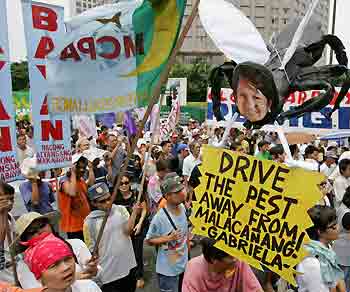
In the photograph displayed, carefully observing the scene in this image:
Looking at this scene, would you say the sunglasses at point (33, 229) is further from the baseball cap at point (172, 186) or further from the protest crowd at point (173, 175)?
the baseball cap at point (172, 186)

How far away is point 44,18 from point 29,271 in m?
2.02

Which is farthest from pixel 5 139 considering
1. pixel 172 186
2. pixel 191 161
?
pixel 191 161

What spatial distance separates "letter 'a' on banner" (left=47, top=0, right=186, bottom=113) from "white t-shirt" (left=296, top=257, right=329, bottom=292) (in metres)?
1.53

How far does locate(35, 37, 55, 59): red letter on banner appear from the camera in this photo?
3.57 meters

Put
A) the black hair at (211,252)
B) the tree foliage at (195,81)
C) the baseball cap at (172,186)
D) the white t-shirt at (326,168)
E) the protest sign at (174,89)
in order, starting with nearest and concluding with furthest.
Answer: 1. the black hair at (211,252)
2. the baseball cap at (172,186)
3. the white t-shirt at (326,168)
4. the protest sign at (174,89)
5. the tree foliage at (195,81)

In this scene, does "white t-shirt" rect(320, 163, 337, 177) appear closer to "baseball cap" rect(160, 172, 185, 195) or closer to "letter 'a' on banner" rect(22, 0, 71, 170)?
"baseball cap" rect(160, 172, 185, 195)

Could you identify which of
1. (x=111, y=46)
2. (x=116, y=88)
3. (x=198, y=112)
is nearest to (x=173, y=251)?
(x=116, y=88)

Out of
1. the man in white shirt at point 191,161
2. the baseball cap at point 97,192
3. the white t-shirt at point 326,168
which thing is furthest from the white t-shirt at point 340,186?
the baseball cap at point 97,192

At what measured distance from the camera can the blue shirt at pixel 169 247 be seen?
3.72m

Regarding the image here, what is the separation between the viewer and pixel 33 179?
471 centimetres

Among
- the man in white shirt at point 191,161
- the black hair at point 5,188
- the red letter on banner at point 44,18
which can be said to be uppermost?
the red letter on banner at point 44,18

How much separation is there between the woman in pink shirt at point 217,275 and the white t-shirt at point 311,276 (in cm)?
45

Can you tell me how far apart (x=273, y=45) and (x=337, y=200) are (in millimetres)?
2953

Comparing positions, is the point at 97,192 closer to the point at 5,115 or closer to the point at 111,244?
the point at 111,244
